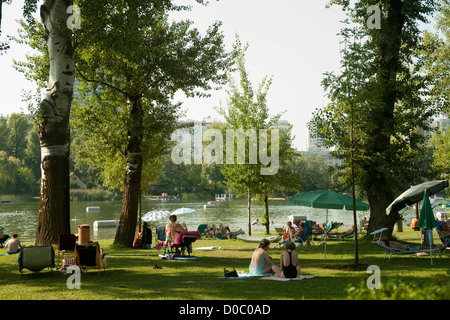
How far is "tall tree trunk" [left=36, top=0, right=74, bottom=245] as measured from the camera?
15.0m

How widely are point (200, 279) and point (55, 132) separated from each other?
739 cm

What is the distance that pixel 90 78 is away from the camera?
19594mm

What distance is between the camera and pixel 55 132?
14969mm

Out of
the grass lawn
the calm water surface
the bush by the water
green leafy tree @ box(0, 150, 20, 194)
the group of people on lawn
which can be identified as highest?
green leafy tree @ box(0, 150, 20, 194)

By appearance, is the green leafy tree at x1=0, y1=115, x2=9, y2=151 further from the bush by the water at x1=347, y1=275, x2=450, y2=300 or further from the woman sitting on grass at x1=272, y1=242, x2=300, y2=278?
the bush by the water at x1=347, y1=275, x2=450, y2=300

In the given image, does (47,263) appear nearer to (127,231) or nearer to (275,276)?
(275,276)

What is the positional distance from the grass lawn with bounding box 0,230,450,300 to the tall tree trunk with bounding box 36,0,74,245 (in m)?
1.66

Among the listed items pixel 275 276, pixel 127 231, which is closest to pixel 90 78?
pixel 127 231

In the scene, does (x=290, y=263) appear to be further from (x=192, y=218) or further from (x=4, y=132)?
(x=4, y=132)

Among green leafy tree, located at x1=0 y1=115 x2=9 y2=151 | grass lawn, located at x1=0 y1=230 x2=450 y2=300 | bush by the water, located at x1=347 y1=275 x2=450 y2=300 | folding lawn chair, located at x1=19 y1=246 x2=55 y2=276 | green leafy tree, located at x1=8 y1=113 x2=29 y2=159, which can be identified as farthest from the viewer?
green leafy tree, located at x1=8 y1=113 x2=29 y2=159

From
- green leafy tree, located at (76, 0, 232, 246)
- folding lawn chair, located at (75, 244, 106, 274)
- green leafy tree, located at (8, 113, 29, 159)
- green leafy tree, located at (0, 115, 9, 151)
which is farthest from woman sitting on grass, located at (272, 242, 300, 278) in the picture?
green leafy tree, located at (8, 113, 29, 159)

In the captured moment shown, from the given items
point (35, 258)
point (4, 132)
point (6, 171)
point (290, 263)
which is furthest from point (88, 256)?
point (4, 132)
